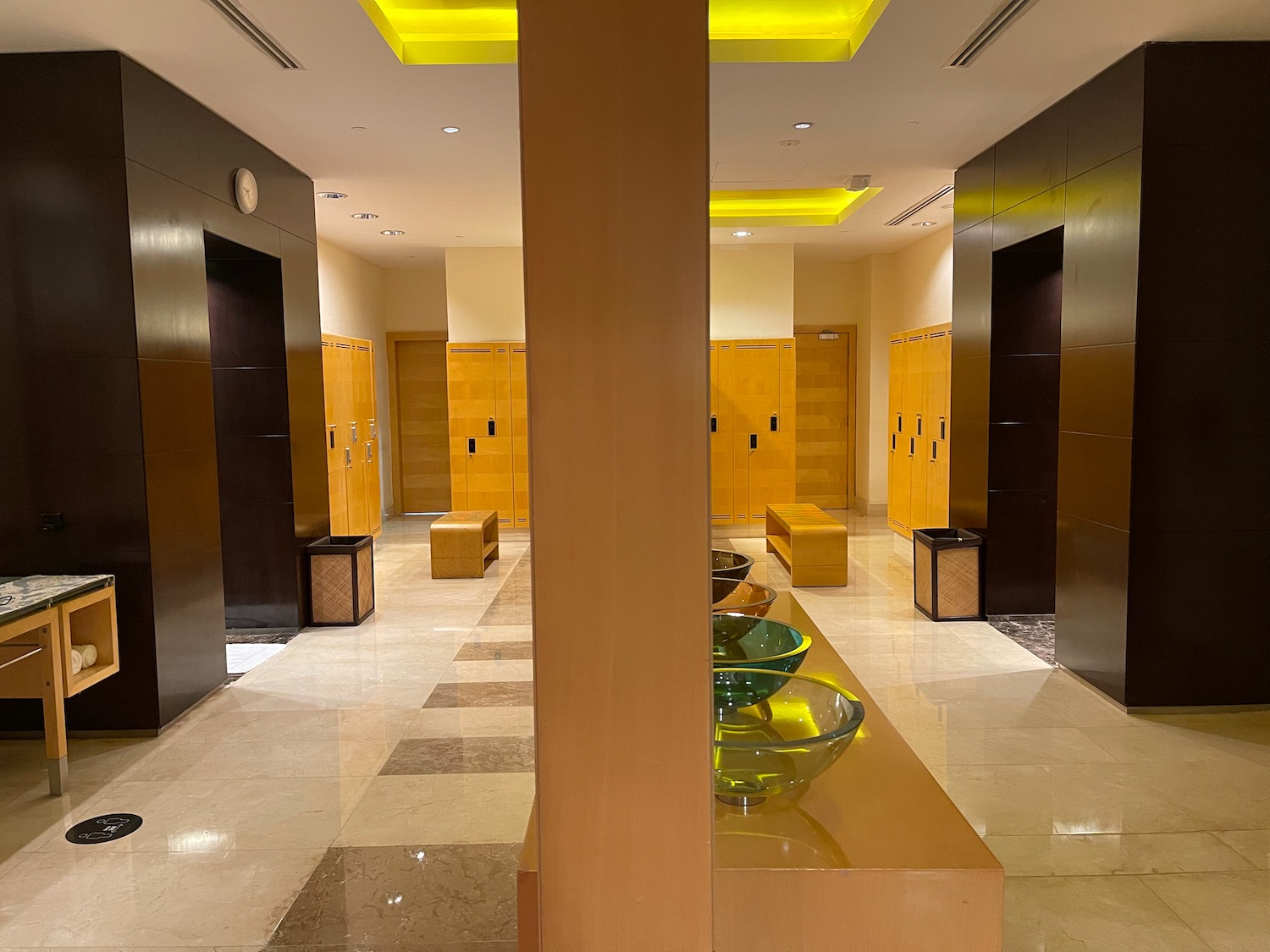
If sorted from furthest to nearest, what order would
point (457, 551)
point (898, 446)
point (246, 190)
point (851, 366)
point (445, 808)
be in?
point (851, 366), point (898, 446), point (457, 551), point (246, 190), point (445, 808)

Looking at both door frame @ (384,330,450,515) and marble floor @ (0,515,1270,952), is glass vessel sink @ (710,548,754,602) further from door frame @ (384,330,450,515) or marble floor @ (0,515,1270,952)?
door frame @ (384,330,450,515)

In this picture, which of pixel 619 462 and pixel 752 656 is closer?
pixel 619 462

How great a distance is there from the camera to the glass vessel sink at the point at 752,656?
6.05ft

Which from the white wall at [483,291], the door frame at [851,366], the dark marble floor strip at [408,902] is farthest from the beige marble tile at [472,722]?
the door frame at [851,366]

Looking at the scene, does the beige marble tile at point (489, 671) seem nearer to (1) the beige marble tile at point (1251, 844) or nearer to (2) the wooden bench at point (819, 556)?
(2) the wooden bench at point (819, 556)

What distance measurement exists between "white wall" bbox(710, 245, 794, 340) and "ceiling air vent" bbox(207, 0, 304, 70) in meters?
6.25

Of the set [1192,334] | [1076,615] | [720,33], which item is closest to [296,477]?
[720,33]

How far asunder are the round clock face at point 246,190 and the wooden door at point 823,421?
7.62 meters

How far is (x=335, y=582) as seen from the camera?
6379mm

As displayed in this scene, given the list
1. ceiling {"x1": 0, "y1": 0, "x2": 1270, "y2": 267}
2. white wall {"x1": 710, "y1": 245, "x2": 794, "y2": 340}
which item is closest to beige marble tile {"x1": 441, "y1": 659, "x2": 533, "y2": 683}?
A: ceiling {"x1": 0, "y1": 0, "x2": 1270, "y2": 267}

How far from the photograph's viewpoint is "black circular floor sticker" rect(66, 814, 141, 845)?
333cm

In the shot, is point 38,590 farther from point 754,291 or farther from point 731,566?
point 754,291

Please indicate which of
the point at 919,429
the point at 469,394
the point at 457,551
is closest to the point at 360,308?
the point at 469,394

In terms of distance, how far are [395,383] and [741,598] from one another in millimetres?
9892
